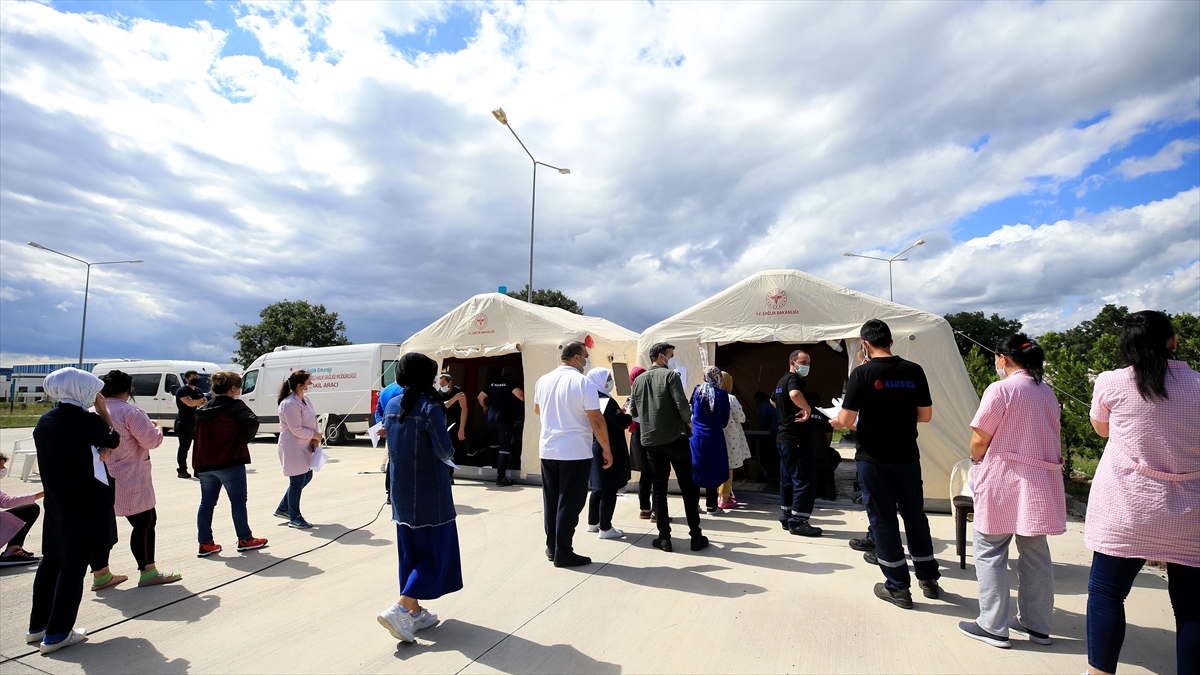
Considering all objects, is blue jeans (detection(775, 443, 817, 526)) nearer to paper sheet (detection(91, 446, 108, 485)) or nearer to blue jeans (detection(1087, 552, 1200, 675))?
blue jeans (detection(1087, 552, 1200, 675))

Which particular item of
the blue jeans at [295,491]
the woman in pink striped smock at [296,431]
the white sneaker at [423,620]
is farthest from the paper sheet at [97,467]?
the blue jeans at [295,491]

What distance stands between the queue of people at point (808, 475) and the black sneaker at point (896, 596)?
0.01m

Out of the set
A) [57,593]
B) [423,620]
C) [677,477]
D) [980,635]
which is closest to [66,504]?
[57,593]

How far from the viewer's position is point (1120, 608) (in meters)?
2.60

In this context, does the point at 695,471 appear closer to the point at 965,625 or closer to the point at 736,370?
the point at 965,625

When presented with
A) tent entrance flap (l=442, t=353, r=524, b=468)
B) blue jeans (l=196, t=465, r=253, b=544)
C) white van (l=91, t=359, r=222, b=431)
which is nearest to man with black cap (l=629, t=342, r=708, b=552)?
blue jeans (l=196, t=465, r=253, b=544)

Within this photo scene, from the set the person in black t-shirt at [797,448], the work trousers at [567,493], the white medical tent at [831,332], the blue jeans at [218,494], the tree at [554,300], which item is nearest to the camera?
the work trousers at [567,493]

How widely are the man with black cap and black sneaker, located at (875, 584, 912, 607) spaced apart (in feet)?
5.19

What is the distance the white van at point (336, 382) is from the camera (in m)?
15.4

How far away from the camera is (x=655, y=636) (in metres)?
3.48

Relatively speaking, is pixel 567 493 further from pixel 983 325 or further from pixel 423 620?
pixel 983 325

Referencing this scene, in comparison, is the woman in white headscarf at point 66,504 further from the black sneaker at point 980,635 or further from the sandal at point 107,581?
the black sneaker at point 980,635

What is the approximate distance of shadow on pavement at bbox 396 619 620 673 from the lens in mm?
3109

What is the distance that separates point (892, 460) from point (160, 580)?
5.32 meters
